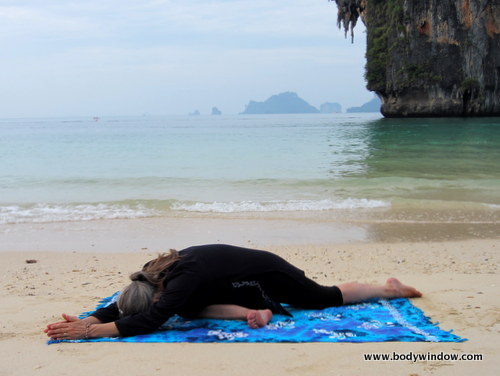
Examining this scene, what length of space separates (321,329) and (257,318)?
0.44 m

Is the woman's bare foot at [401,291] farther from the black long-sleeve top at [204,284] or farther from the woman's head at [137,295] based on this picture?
the woman's head at [137,295]

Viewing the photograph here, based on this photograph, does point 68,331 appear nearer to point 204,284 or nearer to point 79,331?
point 79,331

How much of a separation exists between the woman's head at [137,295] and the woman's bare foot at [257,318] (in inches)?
27.1

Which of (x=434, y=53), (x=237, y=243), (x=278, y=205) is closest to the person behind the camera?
(x=237, y=243)

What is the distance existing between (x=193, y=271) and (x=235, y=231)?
4547 millimetres

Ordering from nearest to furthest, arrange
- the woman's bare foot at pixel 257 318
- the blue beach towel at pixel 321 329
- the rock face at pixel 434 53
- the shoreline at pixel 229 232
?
the blue beach towel at pixel 321 329
the woman's bare foot at pixel 257 318
the shoreline at pixel 229 232
the rock face at pixel 434 53

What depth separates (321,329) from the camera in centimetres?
336

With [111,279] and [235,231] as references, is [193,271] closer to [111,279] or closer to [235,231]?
[111,279]

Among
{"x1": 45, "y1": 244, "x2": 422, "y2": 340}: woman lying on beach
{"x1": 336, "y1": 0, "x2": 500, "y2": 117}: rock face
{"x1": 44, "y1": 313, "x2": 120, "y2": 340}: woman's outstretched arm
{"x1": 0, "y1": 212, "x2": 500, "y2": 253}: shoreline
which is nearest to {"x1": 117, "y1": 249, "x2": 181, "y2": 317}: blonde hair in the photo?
{"x1": 45, "y1": 244, "x2": 422, "y2": 340}: woman lying on beach

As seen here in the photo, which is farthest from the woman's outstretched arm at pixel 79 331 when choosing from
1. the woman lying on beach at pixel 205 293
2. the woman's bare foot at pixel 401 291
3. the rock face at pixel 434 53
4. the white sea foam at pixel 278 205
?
the rock face at pixel 434 53

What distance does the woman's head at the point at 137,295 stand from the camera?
10.6 feet

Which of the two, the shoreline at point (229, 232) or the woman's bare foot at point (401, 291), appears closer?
the woman's bare foot at point (401, 291)

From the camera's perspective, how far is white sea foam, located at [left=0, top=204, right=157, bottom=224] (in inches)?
357

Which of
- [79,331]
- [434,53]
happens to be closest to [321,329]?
[79,331]
